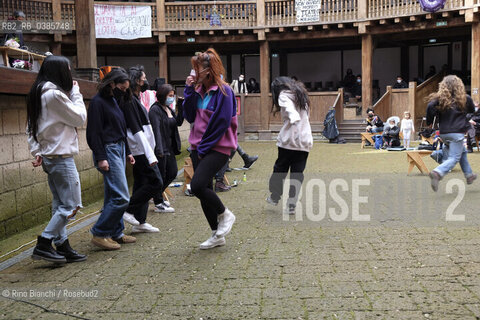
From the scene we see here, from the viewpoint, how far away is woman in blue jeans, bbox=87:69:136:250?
4.64 m

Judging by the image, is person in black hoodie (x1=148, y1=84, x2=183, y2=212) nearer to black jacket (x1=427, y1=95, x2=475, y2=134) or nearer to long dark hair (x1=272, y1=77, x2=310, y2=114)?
long dark hair (x1=272, y1=77, x2=310, y2=114)

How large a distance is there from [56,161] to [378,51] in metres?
22.0

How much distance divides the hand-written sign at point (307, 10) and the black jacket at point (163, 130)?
14067mm

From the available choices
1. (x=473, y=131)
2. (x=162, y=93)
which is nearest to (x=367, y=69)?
(x=473, y=131)

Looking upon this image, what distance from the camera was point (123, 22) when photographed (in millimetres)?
19969

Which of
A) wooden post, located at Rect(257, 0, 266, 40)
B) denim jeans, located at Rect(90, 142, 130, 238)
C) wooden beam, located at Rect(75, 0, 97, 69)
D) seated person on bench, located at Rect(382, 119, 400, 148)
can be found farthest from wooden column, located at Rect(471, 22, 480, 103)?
denim jeans, located at Rect(90, 142, 130, 238)

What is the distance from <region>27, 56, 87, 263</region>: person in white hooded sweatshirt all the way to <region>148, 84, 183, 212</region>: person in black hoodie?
6.18ft

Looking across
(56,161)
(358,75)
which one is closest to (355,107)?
(358,75)

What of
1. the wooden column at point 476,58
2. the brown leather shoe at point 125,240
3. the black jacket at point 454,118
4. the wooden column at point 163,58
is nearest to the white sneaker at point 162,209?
the brown leather shoe at point 125,240

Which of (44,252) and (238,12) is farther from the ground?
(238,12)

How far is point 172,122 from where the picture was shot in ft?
22.0

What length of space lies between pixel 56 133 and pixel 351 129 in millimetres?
15955

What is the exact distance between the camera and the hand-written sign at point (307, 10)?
1961 centimetres

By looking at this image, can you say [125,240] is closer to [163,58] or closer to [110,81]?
[110,81]
